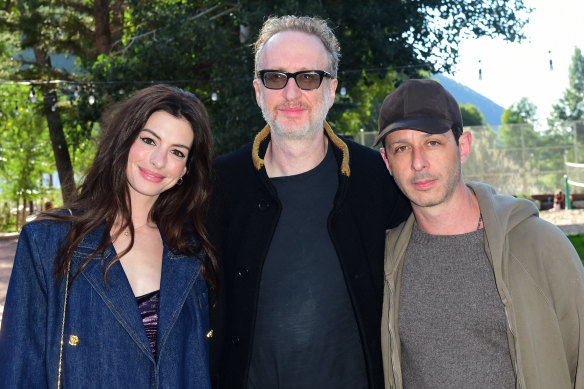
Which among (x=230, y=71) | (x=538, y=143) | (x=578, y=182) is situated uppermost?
(x=230, y=71)

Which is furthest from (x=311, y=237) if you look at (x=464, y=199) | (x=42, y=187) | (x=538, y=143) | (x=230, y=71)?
(x=42, y=187)

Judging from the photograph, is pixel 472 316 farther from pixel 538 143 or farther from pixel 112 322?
pixel 538 143

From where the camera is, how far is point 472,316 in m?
2.86

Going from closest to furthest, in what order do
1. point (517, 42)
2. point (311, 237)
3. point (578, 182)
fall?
point (311, 237) < point (517, 42) < point (578, 182)

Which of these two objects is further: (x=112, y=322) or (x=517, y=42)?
(x=517, y=42)

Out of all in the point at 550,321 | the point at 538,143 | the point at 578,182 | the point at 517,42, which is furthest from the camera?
the point at 538,143

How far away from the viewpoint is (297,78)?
3678 millimetres

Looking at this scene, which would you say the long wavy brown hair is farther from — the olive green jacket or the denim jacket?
the olive green jacket

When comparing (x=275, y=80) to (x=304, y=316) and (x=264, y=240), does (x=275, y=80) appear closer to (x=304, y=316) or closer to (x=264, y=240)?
(x=264, y=240)

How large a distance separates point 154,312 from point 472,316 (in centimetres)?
160

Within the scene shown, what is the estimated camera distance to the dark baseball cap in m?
3.06

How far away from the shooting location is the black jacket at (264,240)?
3.29 metres

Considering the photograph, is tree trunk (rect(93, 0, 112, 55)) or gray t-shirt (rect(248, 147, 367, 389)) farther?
tree trunk (rect(93, 0, 112, 55))

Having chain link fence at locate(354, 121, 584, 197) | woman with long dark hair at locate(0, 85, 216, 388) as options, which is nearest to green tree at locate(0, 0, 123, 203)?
chain link fence at locate(354, 121, 584, 197)
